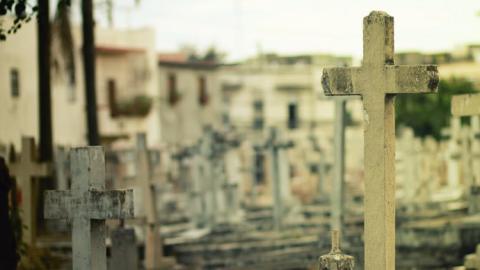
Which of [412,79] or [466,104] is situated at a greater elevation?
[412,79]

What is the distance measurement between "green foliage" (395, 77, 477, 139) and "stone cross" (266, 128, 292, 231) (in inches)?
1287

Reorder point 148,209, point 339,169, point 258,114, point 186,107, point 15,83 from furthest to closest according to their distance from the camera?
point 258,114 < point 186,107 < point 15,83 < point 148,209 < point 339,169

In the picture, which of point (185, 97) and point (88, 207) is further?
point (185, 97)

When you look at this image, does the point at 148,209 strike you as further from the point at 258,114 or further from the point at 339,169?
the point at 258,114

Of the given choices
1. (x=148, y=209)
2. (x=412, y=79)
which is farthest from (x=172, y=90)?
(x=412, y=79)

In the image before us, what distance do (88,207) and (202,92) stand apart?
50552mm

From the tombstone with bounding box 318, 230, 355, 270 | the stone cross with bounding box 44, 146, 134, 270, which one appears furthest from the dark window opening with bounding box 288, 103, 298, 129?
the tombstone with bounding box 318, 230, 355, 270

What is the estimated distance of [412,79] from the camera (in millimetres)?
9680

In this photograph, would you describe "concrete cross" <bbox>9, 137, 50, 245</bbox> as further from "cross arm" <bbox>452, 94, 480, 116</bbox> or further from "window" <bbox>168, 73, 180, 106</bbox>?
"window" <bbox>168, 73, 180, 106</bbox>

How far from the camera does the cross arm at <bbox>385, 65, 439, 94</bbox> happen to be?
9617 millimetres

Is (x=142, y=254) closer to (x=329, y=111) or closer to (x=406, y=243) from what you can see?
(x=406, y=243)

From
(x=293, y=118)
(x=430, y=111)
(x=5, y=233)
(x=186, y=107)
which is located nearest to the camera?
(x=5, y=233)

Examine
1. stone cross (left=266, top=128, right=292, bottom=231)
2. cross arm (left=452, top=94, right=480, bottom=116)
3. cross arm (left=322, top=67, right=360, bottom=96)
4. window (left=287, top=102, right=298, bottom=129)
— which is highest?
cross arm (left=322, top=67, right=360, bottom=96)

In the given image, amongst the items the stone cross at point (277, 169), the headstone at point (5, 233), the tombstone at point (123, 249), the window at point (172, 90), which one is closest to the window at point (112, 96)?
the window at point (172, 90)
